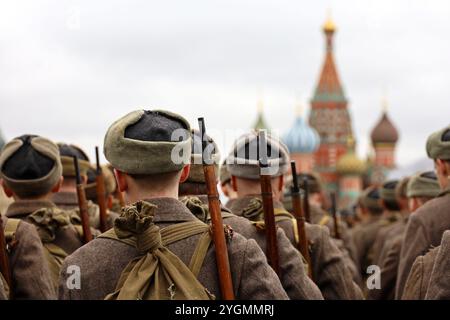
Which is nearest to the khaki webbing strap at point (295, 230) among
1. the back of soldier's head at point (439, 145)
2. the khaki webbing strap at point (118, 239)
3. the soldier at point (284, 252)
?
the soldier at point (284, 252)

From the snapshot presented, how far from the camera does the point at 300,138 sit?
231 feet

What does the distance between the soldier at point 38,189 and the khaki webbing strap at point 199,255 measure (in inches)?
90.9

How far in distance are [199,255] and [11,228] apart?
175cm

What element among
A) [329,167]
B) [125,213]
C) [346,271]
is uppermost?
[125,213]

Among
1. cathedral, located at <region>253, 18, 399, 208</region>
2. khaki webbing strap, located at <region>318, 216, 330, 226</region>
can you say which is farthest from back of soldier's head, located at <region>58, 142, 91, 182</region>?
cathedral, located at <region>253, 18, 399, 208</region>

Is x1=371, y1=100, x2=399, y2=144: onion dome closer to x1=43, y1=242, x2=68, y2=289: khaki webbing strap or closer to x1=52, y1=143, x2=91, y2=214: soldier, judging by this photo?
x1=52, y1=143, x2=91, y2=214: soldier

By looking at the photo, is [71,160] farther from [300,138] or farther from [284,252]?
[300,138]

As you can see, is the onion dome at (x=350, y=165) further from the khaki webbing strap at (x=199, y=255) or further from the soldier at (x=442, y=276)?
the khaki webbing strap at (x=199, y=255)

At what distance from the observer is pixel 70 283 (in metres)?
4.09

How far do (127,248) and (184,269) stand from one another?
0.80 ft

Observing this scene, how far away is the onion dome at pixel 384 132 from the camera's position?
77.9 meters

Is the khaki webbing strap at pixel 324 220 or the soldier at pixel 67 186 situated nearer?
the soldier at pixel 67 186
